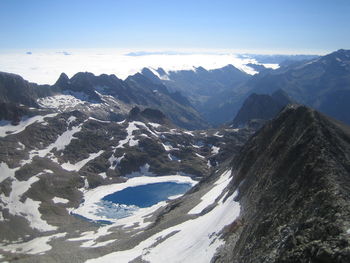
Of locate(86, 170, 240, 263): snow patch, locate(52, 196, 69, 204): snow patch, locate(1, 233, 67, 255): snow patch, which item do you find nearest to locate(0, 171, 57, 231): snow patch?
locate(52, 196, 69, 204): snow patch

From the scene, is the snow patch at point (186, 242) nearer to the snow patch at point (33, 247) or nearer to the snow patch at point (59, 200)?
the snow patch at point (33, 247)

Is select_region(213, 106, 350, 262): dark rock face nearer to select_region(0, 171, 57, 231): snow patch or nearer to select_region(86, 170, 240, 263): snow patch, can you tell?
select_region(86, 170, 240, 263): snow patch

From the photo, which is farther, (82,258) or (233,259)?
(82,258)

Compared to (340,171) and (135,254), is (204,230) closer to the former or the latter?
(135,254)

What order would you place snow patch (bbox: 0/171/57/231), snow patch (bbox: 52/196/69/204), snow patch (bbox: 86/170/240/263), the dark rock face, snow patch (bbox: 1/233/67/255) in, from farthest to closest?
snow patch (bbox: 52/196/69/204) → snow patch (bbox: 0/171/57/231) → snow patch (bbox: 1/233/67/255) → snow patch (bbox: 86/170/240/263) → the dark rock face

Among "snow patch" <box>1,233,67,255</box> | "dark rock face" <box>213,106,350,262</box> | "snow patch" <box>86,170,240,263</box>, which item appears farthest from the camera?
"snow patch" <box>1,233,67,255</box>

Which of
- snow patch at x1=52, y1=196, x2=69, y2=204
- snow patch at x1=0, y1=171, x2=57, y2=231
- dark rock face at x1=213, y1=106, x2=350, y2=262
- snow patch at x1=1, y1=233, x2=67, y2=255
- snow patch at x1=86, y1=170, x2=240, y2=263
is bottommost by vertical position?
snow patch at x1=52, y1=196, x2=69, y2=204

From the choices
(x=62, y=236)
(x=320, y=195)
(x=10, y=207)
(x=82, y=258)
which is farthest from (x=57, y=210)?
(x=320, y=195)

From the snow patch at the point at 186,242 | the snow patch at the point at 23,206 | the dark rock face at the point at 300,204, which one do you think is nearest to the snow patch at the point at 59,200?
the snow patch at the point at 23,206

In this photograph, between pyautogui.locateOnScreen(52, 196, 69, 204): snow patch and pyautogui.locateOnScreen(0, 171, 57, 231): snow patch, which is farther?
pyautogui.locateOnScreen(52, 196, 69, 204): snow patch
